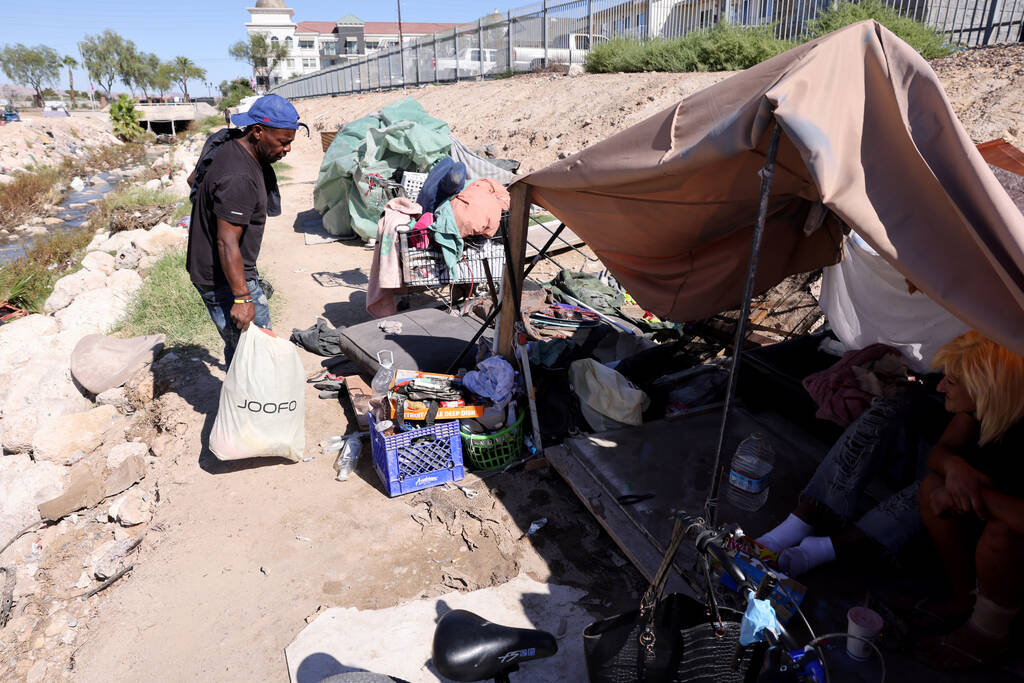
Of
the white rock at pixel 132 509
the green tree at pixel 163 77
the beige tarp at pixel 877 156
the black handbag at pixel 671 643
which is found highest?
the green tree at pixel 163 77

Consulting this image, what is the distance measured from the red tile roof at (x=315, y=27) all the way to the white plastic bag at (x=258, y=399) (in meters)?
83.6

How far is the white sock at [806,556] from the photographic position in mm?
2717

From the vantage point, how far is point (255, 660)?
9.14 feet

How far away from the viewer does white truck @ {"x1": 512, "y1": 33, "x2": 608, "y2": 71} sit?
18.8m

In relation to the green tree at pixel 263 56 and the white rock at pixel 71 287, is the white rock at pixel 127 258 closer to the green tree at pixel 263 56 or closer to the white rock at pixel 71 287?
the white rock at pixel 71 287

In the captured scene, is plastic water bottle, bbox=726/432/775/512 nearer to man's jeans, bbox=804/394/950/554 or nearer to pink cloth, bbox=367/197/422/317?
man's jeans, bbox=804/394/950/554

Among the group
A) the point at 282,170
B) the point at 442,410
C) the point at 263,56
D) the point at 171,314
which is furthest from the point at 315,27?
the point at 442,410

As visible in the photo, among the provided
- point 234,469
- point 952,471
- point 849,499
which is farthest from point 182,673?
point 952,471

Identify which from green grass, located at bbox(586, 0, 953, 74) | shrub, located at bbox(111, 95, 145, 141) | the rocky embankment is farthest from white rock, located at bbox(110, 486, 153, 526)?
shrub, located at bbox(111, 95, 145, 141)

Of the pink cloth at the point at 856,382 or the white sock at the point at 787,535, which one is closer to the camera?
the white sock at the point at 787,535

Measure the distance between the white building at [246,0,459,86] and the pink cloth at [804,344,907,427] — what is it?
70505 millimetres

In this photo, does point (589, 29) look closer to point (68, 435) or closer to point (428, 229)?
point (428, 229)

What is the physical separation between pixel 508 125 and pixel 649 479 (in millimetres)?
14234

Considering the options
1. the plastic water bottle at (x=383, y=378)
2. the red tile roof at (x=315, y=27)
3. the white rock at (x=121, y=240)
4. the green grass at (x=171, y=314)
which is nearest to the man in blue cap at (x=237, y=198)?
the plastic water bottle at (x=383, y=378)
